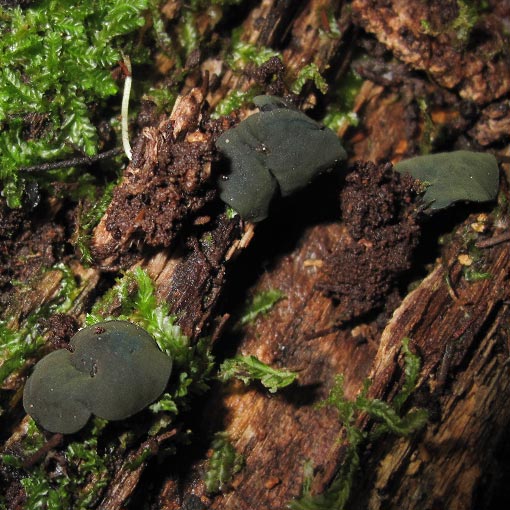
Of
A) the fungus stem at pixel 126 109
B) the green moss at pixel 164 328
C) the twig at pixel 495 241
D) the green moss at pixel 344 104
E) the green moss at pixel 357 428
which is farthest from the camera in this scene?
the green moss at pixel 344 104

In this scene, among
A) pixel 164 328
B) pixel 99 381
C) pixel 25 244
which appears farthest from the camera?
pixel 25 244

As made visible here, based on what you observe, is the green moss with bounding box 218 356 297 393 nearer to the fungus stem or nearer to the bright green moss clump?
the fungus stem

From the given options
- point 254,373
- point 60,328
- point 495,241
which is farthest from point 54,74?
→ point 495,241

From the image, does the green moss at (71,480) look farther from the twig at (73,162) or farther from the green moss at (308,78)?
the green moss at (308,78)

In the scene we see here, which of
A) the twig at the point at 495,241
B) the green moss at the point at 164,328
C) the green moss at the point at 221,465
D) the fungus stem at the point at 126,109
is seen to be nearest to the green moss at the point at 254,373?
the green moss at the point at 164,328

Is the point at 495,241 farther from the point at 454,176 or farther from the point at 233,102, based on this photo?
the point at 233,102

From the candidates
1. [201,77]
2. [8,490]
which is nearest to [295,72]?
[201,77]
